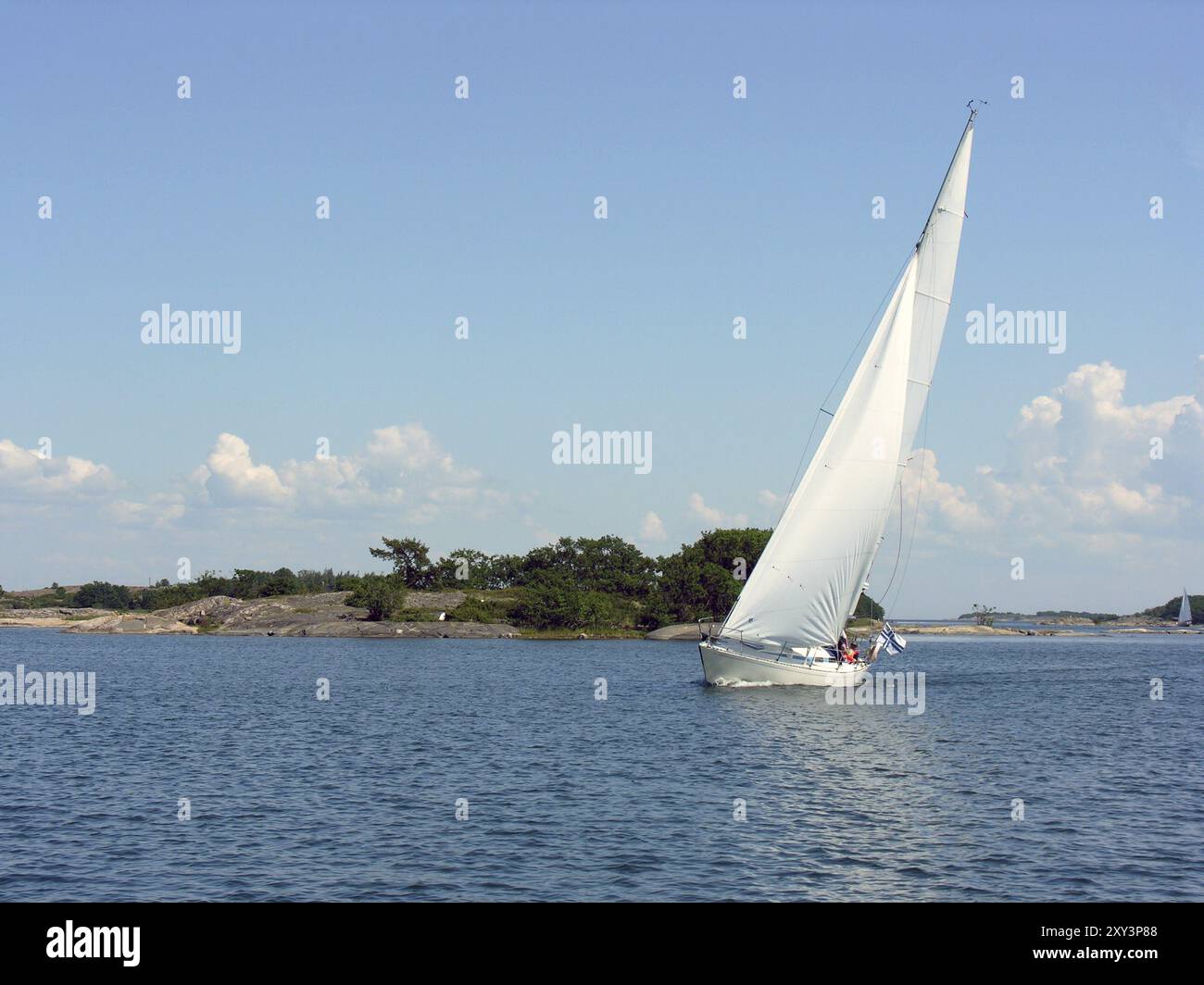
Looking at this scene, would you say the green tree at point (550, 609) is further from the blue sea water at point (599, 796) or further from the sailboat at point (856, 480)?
the sailboat at point (856, 480)

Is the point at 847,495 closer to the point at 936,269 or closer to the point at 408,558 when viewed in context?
the point at 936,269

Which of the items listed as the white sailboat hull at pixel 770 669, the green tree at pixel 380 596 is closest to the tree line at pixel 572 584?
the green tree at pixel 380 596

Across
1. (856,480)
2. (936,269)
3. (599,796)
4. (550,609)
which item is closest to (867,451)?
(856,480)

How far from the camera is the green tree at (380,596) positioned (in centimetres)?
16338

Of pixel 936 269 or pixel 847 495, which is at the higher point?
pixel 936 269

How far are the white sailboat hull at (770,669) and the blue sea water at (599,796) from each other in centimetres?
101

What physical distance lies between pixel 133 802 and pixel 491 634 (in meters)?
127

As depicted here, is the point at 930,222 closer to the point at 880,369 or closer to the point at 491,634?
the point at 880,369

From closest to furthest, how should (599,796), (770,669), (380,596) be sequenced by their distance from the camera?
(599,796), (770,669), (380,596)

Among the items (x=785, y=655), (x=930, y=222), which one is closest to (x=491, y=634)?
(x=785, y=655)

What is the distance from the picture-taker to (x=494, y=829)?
3127 cm

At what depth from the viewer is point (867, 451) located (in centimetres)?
6350

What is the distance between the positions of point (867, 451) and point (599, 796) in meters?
33.4

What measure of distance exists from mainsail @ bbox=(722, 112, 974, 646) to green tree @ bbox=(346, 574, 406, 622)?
349ft
